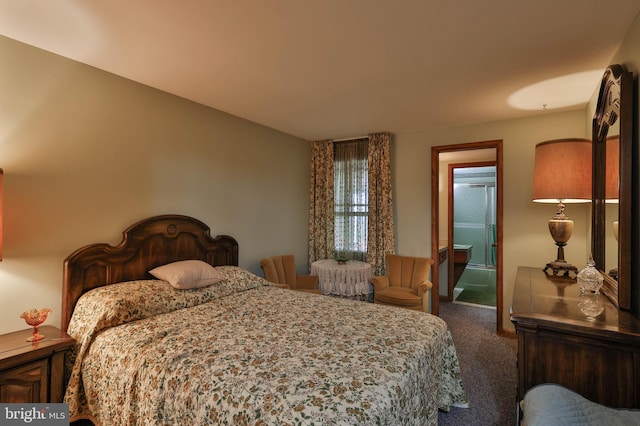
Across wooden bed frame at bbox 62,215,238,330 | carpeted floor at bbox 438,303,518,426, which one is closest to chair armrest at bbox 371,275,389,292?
carpeted floor at bbox 438,303,518,426

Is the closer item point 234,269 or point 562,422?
point 562,422

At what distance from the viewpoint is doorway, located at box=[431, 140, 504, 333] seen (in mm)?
3893

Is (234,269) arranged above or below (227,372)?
above

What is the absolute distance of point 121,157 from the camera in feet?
8.90

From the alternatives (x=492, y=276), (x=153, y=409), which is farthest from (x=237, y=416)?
(x=492, y=276)

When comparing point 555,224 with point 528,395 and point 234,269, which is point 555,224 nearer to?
point 528,395

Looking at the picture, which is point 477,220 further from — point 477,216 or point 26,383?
point 26,383

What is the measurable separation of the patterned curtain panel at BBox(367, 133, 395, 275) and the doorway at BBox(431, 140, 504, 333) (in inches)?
23.7

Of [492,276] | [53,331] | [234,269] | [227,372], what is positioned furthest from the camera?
[492,276]

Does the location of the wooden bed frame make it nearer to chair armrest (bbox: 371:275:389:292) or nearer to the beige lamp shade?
chair armrest (bbox: 371:275:389:292)

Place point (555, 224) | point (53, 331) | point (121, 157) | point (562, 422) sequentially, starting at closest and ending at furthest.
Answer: point (562, 422) < point (53, 331) < point (121, 157) < point (555, 224)

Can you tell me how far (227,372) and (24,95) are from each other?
2.38 metres

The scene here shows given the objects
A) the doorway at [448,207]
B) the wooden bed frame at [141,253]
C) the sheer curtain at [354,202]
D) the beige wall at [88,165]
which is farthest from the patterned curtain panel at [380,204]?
the wooden bed frame at [141,253]

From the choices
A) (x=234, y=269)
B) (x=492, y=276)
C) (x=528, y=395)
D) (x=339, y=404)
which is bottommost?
(x=492, y=276)
